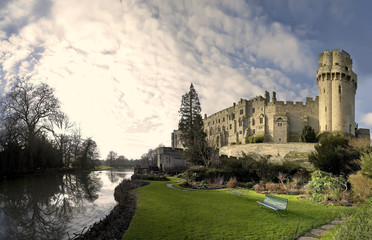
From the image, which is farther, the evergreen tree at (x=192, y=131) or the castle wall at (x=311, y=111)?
the castle wall at (x=311, y=111)

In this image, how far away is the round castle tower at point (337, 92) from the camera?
118ft

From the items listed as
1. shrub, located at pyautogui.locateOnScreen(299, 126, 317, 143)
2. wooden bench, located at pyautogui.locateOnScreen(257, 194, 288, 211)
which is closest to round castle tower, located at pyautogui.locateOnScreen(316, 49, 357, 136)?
shrub, located at pyautogui.locateOnScreen(299, 126, 317, 143)

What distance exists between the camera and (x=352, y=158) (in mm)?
20844

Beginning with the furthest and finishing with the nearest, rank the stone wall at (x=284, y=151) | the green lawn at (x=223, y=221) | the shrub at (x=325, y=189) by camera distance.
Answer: the stone wall at (x=284, y=151), the shrub at (x=325, y=189), the green lawn at (x=223, y=221)

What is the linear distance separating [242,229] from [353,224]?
305 centimetres

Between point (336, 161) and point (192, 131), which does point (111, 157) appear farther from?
point (336, 161)

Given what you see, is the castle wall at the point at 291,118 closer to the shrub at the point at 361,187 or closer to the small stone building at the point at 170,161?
the small stone building at the point at 170,161

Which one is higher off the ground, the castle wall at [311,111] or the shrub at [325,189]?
the castle wall at [311,111]

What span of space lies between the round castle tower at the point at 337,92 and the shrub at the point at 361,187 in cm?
2853

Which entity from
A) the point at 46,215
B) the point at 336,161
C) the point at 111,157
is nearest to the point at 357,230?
the point at 46,215

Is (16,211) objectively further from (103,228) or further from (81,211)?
(103,228)

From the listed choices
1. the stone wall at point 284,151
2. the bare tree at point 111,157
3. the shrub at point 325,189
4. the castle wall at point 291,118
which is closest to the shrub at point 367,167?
the shrub at point 325,189

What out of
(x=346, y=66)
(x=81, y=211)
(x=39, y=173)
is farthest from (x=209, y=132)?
(x=81, y=211)

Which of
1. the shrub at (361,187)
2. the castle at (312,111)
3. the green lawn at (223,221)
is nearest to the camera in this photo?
the green lawn at (223,221)
